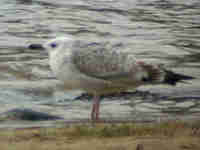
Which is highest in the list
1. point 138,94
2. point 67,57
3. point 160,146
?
point 67,57

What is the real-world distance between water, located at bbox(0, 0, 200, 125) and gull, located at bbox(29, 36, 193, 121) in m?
0.90

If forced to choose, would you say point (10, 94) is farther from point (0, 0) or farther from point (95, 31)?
point (0, 0)

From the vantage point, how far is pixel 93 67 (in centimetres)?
737

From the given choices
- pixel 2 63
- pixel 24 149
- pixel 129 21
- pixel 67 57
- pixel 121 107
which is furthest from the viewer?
pixel 129 21

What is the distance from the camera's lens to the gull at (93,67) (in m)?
7.23

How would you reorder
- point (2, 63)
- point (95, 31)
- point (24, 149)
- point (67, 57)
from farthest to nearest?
point (95, 31) → point (2, 63) → point (67, 57) → point (24, 149)

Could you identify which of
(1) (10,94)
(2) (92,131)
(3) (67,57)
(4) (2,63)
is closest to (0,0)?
(4) (2,63)

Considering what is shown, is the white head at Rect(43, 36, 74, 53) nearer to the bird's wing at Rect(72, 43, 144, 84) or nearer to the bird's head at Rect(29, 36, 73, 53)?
the bird's head at Rect(29, 36, 73, 53)

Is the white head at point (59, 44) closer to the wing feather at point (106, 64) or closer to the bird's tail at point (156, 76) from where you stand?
the wing feather at point (106, 64)

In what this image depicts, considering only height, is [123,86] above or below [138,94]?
above

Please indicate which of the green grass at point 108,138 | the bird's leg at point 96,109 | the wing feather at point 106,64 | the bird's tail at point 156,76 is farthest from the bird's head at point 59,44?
the green grass at point 108,138

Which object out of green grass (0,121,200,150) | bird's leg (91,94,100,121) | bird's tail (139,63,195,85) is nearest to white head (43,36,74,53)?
bird's leg (91,94,100,121)

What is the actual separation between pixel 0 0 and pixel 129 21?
3.86 m

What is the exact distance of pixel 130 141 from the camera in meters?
5.94
